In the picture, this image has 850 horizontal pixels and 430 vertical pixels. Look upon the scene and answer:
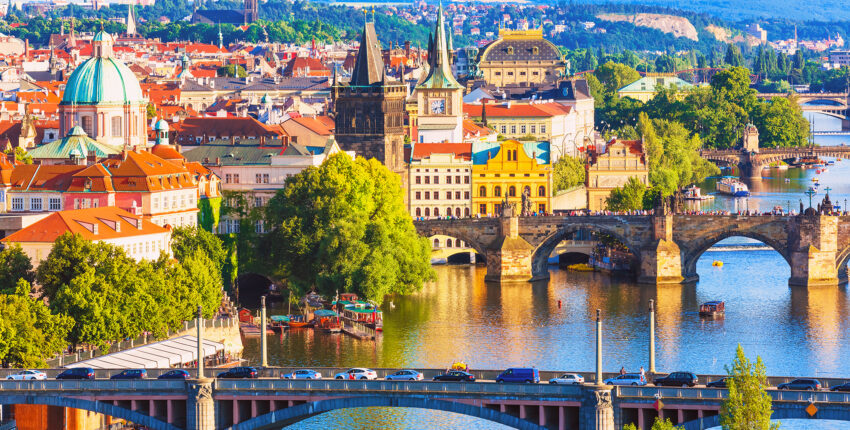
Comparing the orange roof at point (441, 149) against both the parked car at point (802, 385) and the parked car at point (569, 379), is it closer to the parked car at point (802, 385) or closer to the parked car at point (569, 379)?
the parked car at point (569, 379)

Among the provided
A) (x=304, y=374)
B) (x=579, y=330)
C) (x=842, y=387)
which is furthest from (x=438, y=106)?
(x=842, y=387)

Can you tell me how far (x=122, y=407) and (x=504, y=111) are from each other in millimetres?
112037

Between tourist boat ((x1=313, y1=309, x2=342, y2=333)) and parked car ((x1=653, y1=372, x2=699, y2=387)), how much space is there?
35.2m

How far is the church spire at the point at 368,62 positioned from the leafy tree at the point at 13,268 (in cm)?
4267

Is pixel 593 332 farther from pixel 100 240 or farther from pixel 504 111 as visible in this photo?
pixel 504 111

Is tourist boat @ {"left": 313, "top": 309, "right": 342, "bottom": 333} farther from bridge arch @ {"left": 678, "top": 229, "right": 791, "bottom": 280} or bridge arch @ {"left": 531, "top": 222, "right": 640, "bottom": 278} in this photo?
bridge arch @ {"left": 678, "top": 229, "right": 791, "bottom": 280}

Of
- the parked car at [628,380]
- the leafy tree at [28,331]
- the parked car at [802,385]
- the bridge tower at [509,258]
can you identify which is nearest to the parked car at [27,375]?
the leafy tree at [28,331]

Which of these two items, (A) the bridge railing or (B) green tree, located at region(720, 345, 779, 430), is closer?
(B) green tree, located at region(720, 345, 779, 430)

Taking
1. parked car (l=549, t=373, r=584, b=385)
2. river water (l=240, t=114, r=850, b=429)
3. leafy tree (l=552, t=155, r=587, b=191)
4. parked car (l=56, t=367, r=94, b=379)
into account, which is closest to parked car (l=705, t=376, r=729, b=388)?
parked car (l=549, t=373, r=584, b=385)

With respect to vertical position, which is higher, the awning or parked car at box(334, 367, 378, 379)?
the awning

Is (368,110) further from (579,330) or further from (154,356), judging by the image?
(154,356)

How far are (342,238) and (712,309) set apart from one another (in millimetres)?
19870

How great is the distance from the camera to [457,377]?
243 ft

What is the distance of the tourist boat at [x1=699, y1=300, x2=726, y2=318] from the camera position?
110 m
